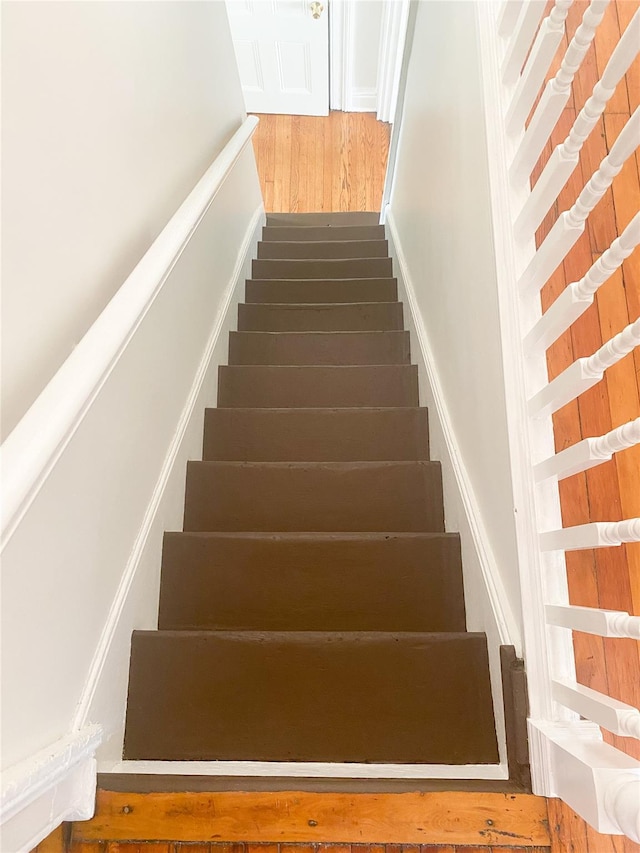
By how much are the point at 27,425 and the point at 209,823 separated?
79cm

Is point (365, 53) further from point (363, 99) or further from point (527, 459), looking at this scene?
point (527, 459)

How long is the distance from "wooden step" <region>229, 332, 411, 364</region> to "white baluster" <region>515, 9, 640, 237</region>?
4.44ft

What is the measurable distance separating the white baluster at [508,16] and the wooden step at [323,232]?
2615mm

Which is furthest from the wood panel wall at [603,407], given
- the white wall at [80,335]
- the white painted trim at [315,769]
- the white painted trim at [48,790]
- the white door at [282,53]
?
the white door at [282,53]

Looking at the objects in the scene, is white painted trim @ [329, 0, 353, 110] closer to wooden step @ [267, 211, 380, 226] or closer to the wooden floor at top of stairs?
wooden step @ [267, 211, 380, 226]

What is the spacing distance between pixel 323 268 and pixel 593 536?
291 centimetres

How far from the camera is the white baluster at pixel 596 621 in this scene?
84 centimetres

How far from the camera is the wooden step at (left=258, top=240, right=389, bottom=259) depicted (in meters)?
3.82

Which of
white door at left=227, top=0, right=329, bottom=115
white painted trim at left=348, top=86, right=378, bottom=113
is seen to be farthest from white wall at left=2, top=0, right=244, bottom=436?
white painted trim at left=348, top=86, right=378, bottom=113

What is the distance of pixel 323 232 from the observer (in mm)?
4211

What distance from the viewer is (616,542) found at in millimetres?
887

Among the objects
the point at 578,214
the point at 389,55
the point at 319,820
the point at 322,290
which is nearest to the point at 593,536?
the point at 578,214

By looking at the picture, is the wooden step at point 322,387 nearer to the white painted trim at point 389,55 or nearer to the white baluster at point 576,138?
the white baluster at point 576,138

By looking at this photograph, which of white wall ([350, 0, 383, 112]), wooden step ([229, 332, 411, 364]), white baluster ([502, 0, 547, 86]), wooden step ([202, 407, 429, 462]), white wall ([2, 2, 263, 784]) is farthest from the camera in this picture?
white wall ([350, 0, 383, 112])
